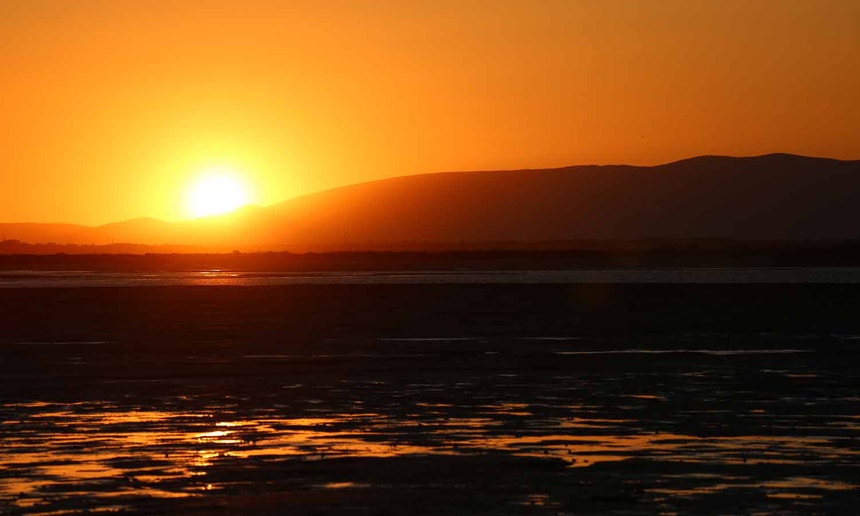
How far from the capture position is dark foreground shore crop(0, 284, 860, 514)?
17.2 m

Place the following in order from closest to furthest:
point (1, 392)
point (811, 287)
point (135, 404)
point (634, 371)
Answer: point (135, 404)
point (1, 392)
point (634, 371)
point (811, 287)

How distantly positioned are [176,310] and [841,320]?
2546cm

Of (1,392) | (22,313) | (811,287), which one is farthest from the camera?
(811,287)

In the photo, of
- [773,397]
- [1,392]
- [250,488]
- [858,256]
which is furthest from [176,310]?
[858,256]

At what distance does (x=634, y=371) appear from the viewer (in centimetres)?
3216

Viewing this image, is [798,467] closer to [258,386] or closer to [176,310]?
[258,386]

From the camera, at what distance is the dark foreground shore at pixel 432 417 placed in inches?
677

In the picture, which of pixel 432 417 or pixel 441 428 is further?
pixel 432 417

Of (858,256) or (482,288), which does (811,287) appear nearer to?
(482,288)

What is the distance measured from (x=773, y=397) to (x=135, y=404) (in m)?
11.2

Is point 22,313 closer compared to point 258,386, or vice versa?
point 258,386

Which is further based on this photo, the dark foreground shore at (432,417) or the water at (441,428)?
the water at (441,428)

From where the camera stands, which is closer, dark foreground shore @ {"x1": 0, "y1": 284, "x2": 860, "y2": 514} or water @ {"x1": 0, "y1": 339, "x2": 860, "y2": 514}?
dark foreground shore @ {"x1": 0, "y1": 284, "x2": 860, "y2": 514}

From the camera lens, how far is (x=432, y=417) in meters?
24.1
